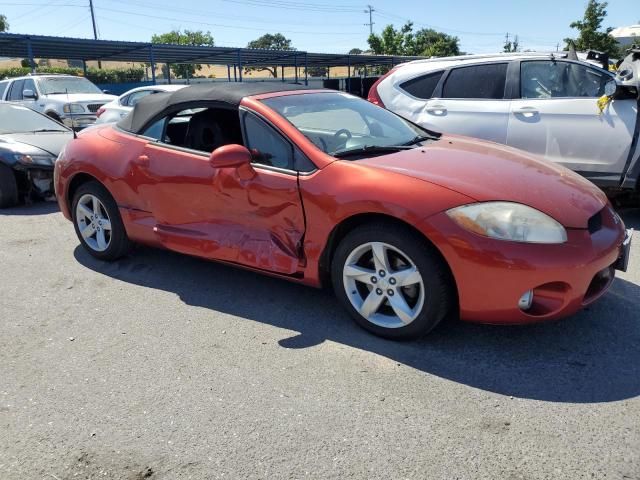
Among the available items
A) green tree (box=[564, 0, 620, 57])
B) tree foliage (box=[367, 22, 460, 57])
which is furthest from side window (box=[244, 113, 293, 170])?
tree foliage (box=[367, 22, 460, 57])

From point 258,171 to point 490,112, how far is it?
136 inches

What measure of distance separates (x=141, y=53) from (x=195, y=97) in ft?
79.9

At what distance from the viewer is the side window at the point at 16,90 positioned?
13.7m

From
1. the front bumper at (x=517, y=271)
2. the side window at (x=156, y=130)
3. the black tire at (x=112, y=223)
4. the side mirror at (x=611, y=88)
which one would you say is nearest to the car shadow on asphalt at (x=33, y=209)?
the black tire at (x=112, y=223)

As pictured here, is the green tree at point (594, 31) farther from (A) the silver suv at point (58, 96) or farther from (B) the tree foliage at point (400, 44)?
(A) the silver suv at point (58, 96)

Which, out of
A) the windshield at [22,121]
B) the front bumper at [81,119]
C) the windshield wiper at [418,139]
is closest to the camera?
the windshield wiper at [418,139]

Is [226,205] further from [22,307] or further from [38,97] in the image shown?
[38,97]

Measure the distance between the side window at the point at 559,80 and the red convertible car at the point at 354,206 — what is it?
88.4 inches

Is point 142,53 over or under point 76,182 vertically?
over

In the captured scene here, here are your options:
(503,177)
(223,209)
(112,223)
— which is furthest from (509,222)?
(112,223)

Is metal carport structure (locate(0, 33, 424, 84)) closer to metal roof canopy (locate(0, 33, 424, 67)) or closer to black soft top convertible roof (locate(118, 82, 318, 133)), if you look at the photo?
metal roof canopy (locate(0, 33, 424, 67))

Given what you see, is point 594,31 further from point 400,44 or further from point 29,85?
point 29,85

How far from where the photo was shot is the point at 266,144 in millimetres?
3562

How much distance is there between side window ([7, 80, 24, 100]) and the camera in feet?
45.0
